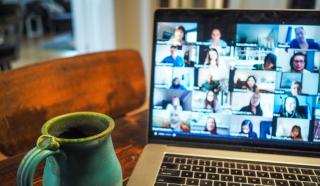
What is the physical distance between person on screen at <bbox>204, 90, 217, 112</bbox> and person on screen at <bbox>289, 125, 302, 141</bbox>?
16cm

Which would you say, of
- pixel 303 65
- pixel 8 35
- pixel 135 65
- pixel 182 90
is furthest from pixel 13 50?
pixel 303 65

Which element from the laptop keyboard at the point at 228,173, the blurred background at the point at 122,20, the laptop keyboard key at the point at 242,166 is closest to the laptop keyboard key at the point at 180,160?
the laptop keyboard at the point at 228,173

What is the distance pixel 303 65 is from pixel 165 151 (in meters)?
0.31

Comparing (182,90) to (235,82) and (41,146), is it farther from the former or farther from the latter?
(41,146)

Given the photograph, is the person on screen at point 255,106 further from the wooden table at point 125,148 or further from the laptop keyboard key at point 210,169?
the wooden table at point 125,148

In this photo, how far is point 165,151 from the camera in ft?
2.14

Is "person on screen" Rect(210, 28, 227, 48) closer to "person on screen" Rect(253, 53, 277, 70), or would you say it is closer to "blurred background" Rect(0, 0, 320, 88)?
"person on screen" Rect(253, 53, 277, 70)

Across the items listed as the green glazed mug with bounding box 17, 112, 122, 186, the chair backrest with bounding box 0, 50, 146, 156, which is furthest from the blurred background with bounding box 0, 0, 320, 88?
the green glazed mug with bounding box 17, 112, 122, 186

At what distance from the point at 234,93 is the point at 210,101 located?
5 centimetres

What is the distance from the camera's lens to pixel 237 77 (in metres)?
0.64

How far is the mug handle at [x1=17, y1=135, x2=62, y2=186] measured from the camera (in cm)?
39

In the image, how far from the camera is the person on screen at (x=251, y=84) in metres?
0.64

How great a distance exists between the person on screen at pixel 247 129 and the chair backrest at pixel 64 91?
0.45 metres

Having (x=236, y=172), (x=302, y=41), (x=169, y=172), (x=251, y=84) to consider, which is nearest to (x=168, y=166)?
(x=169, y=172)
